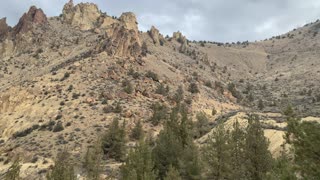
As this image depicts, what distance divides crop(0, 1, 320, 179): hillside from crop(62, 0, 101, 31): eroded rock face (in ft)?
0.88

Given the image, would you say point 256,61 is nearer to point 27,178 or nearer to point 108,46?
point 108,46

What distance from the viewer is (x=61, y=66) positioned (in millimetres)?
77312

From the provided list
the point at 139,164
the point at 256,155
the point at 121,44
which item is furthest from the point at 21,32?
the point at 256,155

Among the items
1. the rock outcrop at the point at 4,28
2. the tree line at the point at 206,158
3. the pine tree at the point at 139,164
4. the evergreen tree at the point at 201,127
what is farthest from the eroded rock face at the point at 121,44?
the pine tree at the point at 139,164

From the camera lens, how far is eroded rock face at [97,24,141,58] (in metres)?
77.4

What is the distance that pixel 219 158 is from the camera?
3194cm

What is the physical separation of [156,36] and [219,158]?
77944mm

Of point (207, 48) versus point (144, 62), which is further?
point (207, 48)

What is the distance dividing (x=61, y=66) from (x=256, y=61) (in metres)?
61.9

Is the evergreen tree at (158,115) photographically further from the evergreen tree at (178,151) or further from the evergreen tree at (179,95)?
the evergreen tree at (178,151)

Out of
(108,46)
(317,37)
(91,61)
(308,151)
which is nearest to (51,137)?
(91,61)

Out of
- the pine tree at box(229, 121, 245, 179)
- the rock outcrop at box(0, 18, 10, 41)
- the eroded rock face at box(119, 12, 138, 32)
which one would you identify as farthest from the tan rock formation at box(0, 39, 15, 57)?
the pine tree at box(229, 121, 245, 179)

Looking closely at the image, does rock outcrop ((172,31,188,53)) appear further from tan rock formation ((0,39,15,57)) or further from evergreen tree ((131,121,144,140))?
evergreen tree ((131,121,144,140))

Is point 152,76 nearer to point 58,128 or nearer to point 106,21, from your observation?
point 58,128
